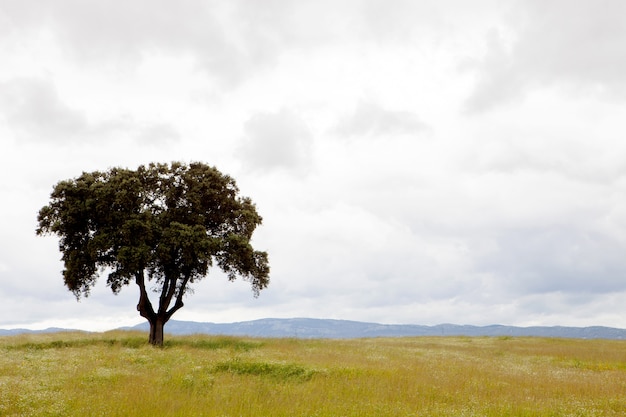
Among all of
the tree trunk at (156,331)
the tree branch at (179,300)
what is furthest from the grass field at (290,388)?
the tree branch at (179,300)

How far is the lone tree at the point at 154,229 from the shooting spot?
3959 centimetres

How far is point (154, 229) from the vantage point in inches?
1587

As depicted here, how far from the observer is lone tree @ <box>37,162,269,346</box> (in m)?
39.6

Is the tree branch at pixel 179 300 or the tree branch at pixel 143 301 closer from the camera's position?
the tree branch at pixel 143 301

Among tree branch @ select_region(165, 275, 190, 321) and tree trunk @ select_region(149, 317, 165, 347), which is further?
tree branch @ select_region(165, 275, 190, 321)

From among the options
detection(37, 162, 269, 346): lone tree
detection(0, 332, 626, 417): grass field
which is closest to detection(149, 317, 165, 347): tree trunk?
detection(37, 162, 269, 346): lone tree

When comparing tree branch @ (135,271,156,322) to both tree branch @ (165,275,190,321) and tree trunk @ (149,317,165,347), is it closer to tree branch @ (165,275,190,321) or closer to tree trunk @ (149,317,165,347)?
tree trunk @ (149,317,165,347)

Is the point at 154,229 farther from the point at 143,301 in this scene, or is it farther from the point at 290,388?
the point at 290,388

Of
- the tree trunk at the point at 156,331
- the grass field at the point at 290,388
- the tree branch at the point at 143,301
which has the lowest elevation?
the grass field at the point at 290,388

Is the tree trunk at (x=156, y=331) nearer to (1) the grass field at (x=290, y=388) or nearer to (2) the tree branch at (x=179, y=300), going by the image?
(2) the tree branch at (x=179, y=300)

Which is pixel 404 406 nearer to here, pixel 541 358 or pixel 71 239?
pixel 541 358

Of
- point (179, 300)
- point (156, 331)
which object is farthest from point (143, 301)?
point (179, 300)

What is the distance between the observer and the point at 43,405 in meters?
16.4

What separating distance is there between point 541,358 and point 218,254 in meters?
27.3
